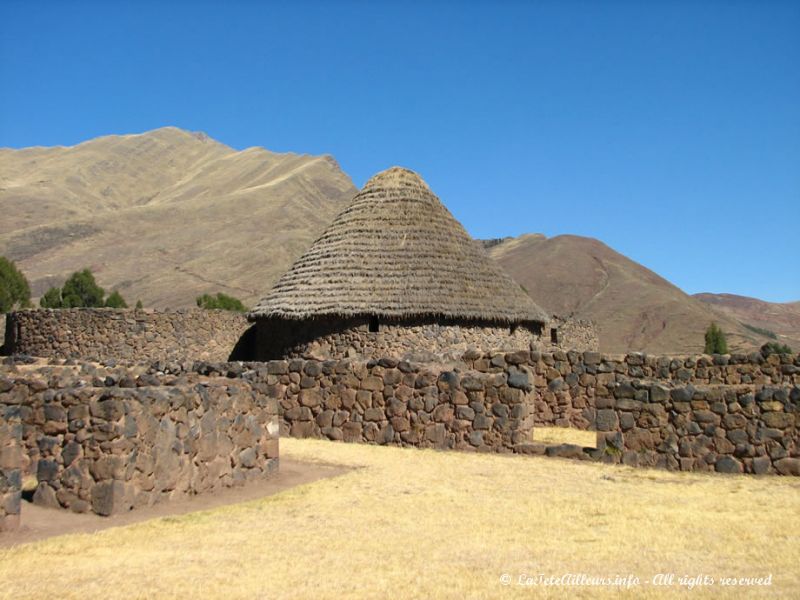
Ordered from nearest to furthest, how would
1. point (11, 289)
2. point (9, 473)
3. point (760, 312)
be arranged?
point (9, 473) → point (11, 289) → point (760, 312)

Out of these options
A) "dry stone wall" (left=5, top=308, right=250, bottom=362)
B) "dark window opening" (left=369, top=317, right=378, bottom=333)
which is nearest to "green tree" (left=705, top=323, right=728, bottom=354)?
"dark window opening" (left=369, top=317, right=378, bottom=333)

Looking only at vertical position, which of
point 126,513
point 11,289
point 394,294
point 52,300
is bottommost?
point 126,513

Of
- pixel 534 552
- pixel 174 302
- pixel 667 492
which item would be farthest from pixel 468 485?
pixel 174 302

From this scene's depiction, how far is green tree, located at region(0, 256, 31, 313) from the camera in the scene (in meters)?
47.9

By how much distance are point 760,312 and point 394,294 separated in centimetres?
12924

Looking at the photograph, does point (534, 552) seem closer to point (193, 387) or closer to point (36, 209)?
point (193, 387)

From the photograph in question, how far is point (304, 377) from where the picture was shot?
1454 centimetres

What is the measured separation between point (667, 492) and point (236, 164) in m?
154

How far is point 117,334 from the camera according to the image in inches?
1104

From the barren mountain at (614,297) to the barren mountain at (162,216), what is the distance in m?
26.3

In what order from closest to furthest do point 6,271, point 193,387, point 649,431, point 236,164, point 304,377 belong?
point 193,387, point 649,431, point 304,377, point 6,271, point 236,164

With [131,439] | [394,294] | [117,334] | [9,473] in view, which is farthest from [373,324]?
[9,473]

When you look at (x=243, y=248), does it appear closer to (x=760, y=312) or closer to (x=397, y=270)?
(x=397, y=270)

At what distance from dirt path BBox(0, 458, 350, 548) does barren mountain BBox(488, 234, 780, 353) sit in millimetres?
41561
